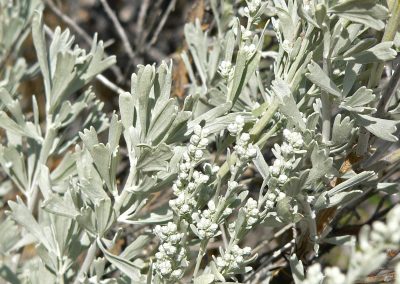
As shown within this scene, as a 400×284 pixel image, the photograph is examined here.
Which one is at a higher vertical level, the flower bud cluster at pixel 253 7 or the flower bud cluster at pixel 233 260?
the flower bud cluster at pixel 253 7

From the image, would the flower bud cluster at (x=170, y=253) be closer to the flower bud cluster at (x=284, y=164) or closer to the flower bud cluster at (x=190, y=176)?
the flower bud cluster at (x=190, y=176)

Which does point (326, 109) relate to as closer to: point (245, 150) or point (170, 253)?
point (245, 150)

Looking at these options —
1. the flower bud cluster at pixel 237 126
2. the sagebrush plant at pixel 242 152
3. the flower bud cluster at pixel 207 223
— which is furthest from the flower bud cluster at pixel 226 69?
the flower bud cluster at pixel 207 223

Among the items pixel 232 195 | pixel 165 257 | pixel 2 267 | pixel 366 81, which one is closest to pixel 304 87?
pixel 366 81

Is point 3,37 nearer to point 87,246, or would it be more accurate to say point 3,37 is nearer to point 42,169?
point 42,169

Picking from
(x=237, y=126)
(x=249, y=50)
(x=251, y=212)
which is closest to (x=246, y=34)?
(x=249, y=50)

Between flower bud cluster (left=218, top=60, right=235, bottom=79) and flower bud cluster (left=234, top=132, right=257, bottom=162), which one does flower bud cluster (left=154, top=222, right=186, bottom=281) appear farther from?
flower bud cluster (left=218, top=60, right=235, bottom=79)
